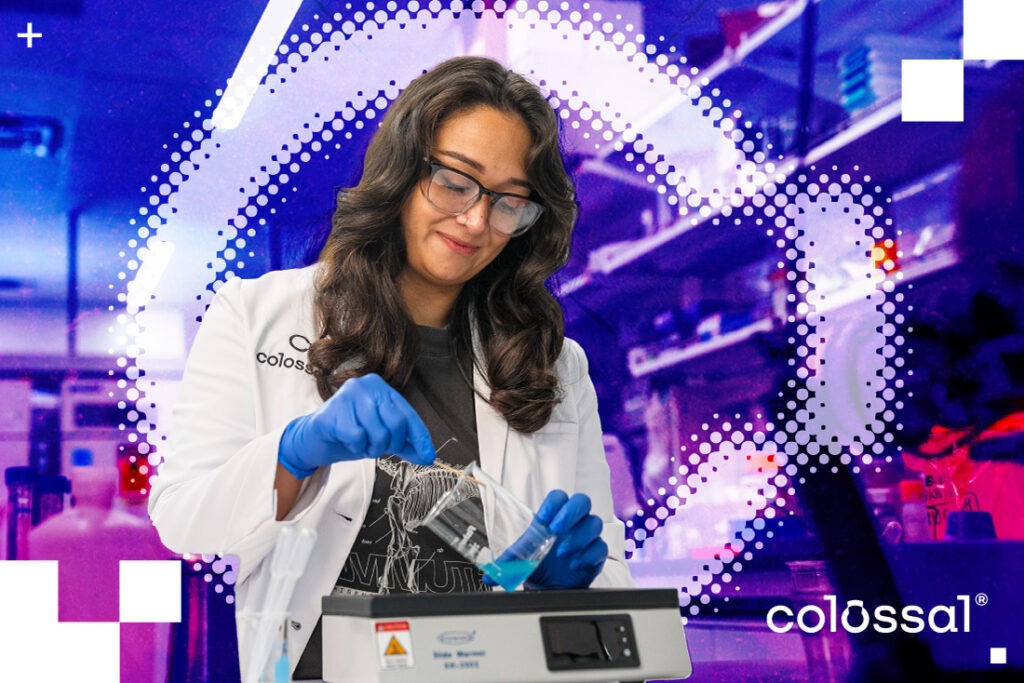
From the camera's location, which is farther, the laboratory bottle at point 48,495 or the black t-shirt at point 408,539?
the laboratory bottle at point 48,495

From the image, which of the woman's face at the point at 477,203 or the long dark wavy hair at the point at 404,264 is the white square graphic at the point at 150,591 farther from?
the woman's face at the point at 477,203

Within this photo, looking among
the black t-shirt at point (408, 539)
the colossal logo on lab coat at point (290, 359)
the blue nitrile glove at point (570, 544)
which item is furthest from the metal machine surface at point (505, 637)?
the colossal logo on lab coat at point (290, 359)

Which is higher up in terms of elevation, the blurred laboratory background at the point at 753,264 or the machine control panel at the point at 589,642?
the blurred laboratory background at the point at 753,264

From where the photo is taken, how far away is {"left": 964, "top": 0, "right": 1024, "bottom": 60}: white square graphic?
2875 mm

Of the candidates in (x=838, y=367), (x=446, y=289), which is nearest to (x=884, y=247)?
(x=838, y=367)

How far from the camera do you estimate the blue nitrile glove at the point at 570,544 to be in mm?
1596

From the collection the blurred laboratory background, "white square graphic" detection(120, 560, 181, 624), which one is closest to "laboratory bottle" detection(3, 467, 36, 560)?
"white square graphic" detection(120, 560, 181, 624)

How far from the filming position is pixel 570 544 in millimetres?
1627

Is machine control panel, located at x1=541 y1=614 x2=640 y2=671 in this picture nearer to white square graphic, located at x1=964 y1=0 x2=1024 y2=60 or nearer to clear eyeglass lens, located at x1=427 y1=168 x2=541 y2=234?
clear eyeglass lens, located at x1=427 y1=168 x2=541 y2=234

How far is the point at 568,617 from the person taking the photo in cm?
131

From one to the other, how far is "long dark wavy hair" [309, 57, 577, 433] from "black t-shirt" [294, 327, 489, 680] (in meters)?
0.09

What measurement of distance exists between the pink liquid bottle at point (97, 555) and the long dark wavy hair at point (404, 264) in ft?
3.00

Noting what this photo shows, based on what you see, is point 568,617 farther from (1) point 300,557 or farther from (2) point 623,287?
(2) point 623,287

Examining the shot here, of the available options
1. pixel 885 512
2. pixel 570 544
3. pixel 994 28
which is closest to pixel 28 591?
pixel 570 544
